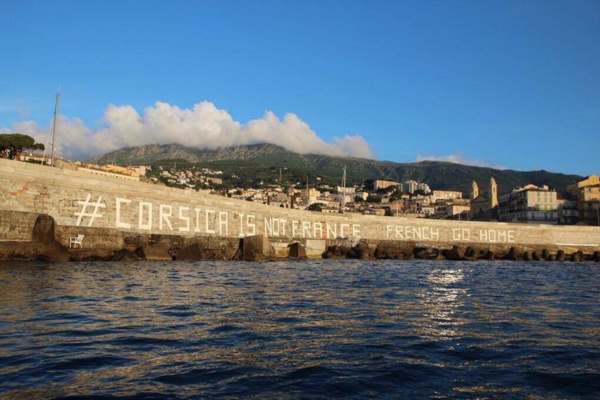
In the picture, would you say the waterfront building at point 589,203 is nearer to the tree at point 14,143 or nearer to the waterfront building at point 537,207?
the waterfront building at point 537,207

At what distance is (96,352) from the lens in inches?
306

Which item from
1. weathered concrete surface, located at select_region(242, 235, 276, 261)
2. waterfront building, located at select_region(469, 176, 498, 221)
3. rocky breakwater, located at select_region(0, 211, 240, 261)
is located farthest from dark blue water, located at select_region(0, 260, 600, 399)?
waterfront building, located at select_region(469, 176, 498, 221)

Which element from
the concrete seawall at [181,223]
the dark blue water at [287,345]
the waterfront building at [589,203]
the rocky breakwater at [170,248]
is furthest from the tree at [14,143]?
the waterfront building at [589,203]

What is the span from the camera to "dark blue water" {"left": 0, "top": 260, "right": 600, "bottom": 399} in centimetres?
629

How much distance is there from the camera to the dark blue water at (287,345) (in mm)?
6293

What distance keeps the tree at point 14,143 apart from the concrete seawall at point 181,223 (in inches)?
1854

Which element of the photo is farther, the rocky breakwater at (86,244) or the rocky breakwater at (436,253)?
the rocky breakwater at (436,253)

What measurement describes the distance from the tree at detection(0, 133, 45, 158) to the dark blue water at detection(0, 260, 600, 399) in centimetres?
6793

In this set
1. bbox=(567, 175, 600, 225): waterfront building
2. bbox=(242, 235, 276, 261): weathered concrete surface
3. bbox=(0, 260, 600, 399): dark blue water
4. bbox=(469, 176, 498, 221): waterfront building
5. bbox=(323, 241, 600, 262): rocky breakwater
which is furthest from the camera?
bbox=(469, 176, 498, 221): waterfront building

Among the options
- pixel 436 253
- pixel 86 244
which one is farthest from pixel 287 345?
pixel 436 253

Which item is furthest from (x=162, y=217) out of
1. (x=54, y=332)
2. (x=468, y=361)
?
(x=468, y=361)

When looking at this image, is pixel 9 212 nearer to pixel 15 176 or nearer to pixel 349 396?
pixel 15 176

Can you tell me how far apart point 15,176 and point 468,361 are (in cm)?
2985

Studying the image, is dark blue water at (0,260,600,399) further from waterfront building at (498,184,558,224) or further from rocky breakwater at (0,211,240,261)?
waterfront building at (498,184,558,224)
